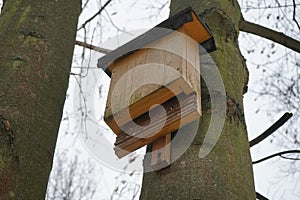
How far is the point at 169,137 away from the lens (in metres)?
1.35

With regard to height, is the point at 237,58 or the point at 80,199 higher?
the point at 80,199

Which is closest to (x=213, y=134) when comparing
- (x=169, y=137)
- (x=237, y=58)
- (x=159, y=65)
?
(x=169, y=137)

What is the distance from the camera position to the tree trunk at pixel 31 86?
119cm

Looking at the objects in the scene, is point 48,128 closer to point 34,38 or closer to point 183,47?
point 34,38

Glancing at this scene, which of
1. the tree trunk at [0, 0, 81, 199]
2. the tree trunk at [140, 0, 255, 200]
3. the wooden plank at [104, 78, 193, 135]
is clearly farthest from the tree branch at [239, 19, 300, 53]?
the wooden plank at [104, 78, 193, 135]

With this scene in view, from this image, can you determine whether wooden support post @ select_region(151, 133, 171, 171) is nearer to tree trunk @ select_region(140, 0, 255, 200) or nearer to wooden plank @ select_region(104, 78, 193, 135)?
tree trunk @ select_region(140, 0, 255, 200)

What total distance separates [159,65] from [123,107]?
185 mm

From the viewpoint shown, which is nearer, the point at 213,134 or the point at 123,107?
the point at 213,134

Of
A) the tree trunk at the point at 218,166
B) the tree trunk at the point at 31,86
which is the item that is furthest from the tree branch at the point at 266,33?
the tree trunk at the point at 31,86

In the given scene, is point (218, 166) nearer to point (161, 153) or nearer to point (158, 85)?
point (161, 153)

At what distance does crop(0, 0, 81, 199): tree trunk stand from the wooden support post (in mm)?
319

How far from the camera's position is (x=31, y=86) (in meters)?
1.37

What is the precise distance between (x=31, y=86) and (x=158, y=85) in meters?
0.40

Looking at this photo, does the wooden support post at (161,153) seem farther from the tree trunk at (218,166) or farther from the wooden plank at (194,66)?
the wooden plank at (194,66)
